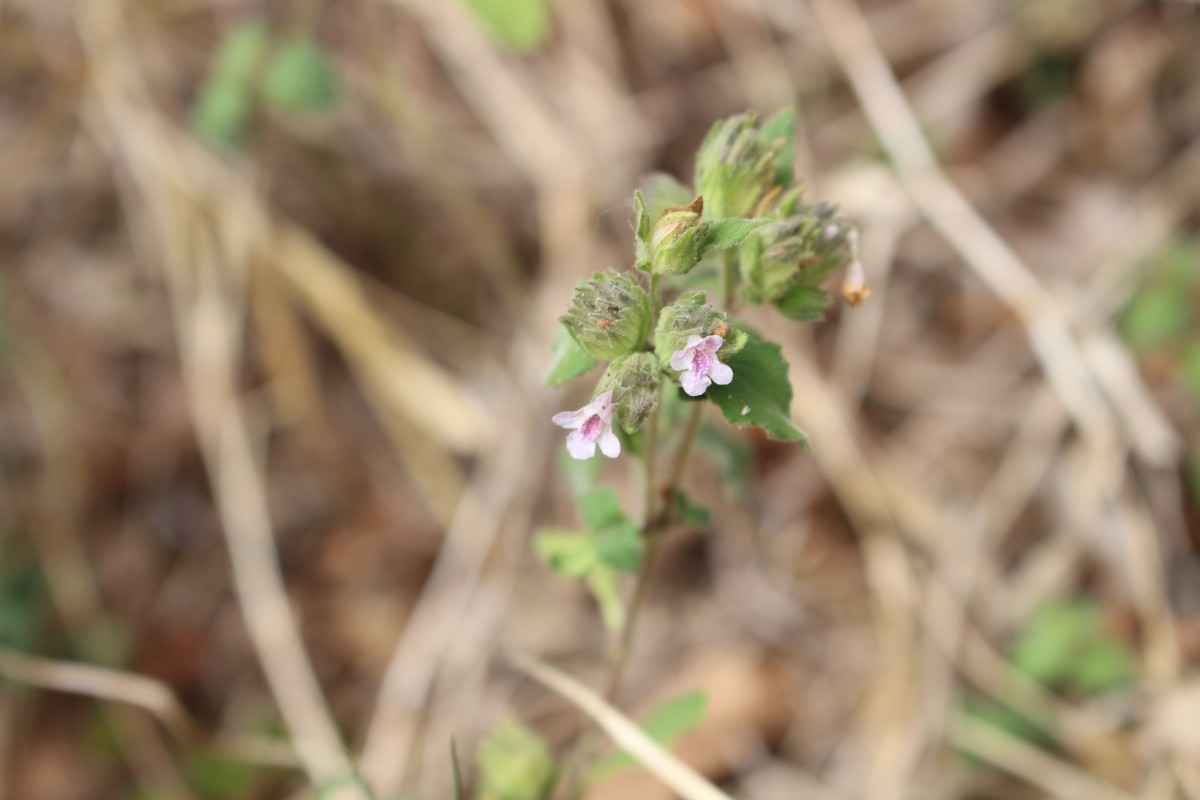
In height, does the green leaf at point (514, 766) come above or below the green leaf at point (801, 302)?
below

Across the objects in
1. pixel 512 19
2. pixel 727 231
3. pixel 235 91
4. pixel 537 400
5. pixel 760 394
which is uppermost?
pixel 512 19

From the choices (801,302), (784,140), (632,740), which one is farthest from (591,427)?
(632,740)

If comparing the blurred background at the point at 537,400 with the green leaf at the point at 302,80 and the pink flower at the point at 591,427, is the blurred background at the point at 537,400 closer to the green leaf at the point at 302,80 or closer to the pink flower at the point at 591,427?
the green leaf at the point at 302,80

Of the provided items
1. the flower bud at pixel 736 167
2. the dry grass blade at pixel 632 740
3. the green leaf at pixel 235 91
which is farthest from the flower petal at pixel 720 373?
the green leaf at pixel 235 91

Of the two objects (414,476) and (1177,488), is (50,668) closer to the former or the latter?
(414,476)

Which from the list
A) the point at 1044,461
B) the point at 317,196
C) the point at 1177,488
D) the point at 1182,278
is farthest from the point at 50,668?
the point at 1182,278

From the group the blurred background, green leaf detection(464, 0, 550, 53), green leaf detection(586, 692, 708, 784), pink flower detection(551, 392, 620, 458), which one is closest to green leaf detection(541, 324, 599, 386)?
pink flower detection(551, 392, 620, 458)

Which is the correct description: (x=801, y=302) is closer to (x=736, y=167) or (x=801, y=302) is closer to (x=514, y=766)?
(x=736, y=167)
